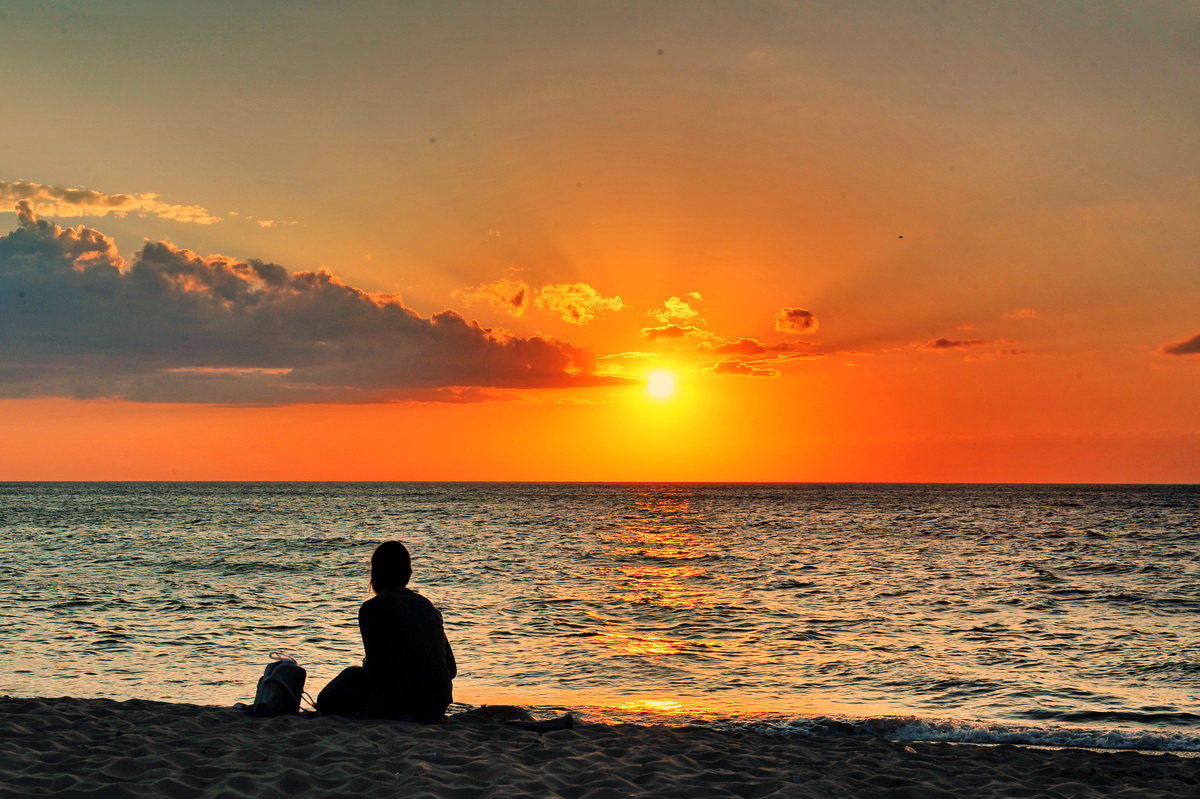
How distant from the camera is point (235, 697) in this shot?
463 inches

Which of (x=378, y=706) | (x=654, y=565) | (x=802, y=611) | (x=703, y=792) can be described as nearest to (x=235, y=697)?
(x=378, y=706)

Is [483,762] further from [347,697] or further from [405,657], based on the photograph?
[347,697]

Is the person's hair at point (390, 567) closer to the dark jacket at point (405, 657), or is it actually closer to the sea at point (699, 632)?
the dark jacket at point (405, 657)

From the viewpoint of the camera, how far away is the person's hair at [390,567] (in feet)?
26.5

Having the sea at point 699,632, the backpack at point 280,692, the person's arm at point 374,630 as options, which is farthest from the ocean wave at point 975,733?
the backpack at point 280,692

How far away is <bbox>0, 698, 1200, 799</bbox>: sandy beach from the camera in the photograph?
6.21 m

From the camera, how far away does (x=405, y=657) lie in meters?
8.09

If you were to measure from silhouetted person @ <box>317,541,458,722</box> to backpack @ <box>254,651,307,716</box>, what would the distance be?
0.29 metres

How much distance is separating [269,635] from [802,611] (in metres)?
11.9

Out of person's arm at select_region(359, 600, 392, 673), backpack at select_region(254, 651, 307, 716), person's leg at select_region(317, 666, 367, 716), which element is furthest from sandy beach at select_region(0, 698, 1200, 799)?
person's arm at select_region(359, 600, 392, 673)

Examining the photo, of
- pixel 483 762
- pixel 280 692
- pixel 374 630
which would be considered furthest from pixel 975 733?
pixel 280 692

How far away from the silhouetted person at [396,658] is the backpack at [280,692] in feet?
0.95

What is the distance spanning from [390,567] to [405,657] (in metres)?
0.87

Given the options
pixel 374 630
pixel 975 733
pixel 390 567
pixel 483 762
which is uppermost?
pixel 390 567
